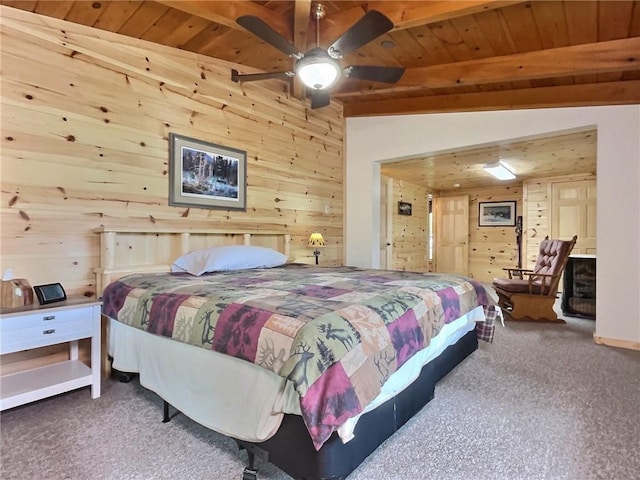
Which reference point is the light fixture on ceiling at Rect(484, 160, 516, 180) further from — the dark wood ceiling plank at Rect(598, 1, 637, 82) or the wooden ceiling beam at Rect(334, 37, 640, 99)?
the dark wood ceiling plank at Rect(598, 1, 637, 82)

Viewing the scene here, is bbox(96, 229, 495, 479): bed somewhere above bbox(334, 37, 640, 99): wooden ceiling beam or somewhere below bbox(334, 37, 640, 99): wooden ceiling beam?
below

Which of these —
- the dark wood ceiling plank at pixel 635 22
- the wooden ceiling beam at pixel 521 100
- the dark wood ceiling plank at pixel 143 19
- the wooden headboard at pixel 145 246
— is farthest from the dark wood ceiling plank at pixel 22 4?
the dark wood ceiling plank at pixel 635 22

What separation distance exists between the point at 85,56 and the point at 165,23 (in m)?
0.65

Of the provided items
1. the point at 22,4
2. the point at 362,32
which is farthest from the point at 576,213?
the point at 22,4

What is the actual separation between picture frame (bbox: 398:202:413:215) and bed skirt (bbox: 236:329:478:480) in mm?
5301

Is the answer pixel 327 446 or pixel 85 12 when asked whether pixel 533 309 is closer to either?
pixel 327 446

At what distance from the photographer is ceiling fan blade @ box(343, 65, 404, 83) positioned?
2.52 m

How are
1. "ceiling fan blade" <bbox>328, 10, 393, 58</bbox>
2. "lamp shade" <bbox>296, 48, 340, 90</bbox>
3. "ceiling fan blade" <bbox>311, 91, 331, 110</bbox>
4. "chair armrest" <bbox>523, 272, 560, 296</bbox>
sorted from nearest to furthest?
"ceiling fan blade" <bbox>328, 10, 393, 58</bbox> → "lamp shade" <bbox>296, 48, 340, 90</bbox> → "ceiling fan blade" <bbox>311, 91, 331, 110</bbox> → "chair armrest" <bbox>523, 272, 560, 296</bbox>

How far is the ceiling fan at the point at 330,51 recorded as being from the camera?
2.05 meters

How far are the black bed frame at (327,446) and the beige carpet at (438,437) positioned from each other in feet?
0.38

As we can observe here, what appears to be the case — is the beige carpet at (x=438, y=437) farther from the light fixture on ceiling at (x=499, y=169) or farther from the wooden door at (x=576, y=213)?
the wooden door at (x=576, y=213)

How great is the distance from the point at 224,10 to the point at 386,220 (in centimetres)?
431

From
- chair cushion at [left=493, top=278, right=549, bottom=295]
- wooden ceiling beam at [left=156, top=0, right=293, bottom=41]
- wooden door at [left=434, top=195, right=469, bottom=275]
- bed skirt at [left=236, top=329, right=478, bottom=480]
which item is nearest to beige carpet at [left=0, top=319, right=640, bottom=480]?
bed skirt at [left=236, top=329, right=478, bottom=480]

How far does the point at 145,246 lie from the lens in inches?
114
